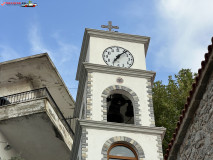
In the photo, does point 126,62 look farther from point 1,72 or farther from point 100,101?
point 1,72

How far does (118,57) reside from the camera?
20.2 meters

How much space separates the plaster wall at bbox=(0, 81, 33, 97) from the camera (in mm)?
24380

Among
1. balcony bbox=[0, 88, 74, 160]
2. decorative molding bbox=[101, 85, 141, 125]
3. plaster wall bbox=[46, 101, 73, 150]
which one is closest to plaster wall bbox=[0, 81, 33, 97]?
balcony bbox=[0, 88, 74, 160]

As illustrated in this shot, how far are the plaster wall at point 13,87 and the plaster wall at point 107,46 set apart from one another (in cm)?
596

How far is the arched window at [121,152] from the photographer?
644 inches

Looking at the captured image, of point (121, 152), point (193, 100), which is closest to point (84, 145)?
point (121, 152)

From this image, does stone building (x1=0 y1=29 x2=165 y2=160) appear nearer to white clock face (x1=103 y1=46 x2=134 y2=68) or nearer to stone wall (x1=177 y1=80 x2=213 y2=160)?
white clock face (x1=103 y1=46 x2=134 y2=68)

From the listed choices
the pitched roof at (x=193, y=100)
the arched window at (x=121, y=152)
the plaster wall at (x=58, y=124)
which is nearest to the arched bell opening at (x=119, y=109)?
the arched window at (x=121, y=152)

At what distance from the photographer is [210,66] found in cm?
792

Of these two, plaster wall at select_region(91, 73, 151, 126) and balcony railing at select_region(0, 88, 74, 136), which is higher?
balcony railing at select_region(0, 88, 74, 136)

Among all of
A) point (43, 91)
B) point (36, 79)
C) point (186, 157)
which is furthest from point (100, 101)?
point (186, 157)

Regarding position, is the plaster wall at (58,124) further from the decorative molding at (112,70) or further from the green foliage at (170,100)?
the green foliage at (170,100)

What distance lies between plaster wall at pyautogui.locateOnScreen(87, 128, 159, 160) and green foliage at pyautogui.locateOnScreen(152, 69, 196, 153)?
554 cm

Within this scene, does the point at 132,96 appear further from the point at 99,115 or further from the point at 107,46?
the point at 107,46
